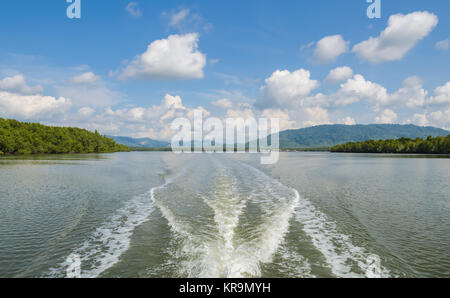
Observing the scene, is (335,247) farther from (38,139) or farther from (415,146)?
(415,146)

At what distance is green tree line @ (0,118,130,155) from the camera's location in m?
99.1

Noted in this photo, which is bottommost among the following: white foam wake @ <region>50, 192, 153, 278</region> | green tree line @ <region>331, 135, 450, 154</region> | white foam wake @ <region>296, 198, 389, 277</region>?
white foam wake @ <region>296, 198, 389, 277</region>

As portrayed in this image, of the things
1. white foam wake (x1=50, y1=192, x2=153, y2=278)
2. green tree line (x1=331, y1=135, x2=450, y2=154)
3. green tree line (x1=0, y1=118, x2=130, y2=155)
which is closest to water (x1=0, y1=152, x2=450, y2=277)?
white foam wake (x1=50, y1=192, x2=153, y2=278)

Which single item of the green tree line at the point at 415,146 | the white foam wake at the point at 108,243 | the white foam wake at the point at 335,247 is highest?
the green tree line at the point at 415,146

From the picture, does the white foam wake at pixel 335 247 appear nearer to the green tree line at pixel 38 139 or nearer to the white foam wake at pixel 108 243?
the white foam wake at pixel 108 243

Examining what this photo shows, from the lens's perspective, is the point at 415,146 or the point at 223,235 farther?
the point at 415,146

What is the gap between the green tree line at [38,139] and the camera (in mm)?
99062

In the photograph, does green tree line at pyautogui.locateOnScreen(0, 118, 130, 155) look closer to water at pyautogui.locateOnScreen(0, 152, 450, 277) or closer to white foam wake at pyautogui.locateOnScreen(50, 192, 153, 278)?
water at pyautogui.locateOnScreen(0, 152, 450, 277)

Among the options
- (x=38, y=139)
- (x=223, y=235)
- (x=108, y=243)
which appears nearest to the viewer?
(x=108, y=243)

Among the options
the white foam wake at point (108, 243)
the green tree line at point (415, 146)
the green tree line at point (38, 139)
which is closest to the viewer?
the white foam wake at point (108, 243)

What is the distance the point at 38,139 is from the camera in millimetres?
114000

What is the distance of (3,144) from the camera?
95.1 metres

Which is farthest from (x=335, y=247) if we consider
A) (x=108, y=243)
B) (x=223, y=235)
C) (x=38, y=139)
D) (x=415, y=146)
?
(x=415, y=146)

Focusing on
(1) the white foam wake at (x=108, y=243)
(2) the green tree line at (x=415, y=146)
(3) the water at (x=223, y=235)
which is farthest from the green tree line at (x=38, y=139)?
(2) the green tree line at (x=415, y=146)
